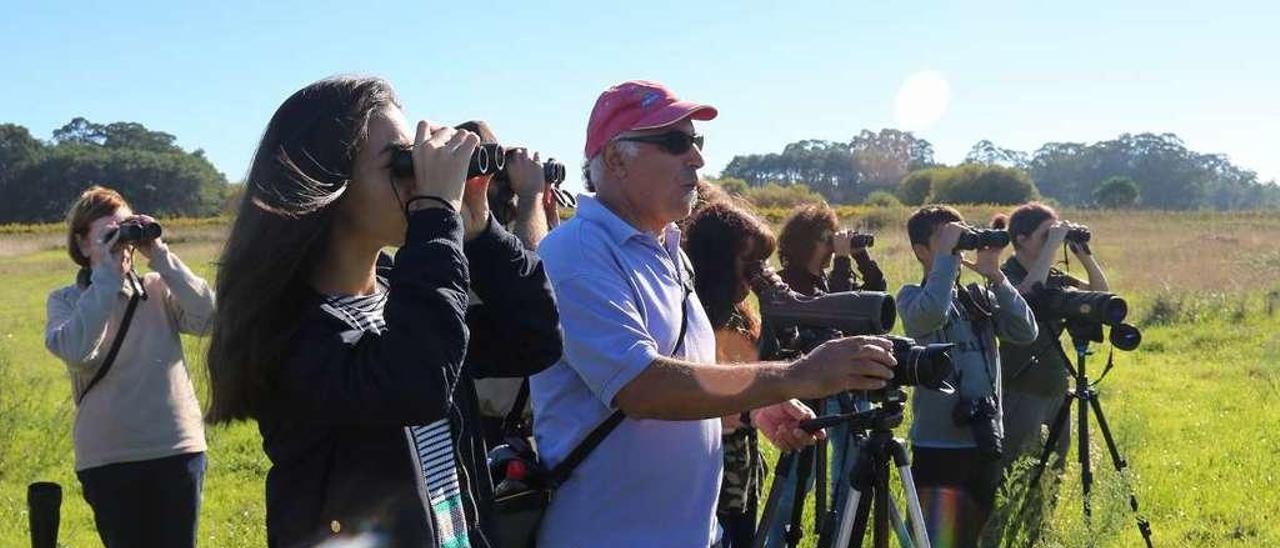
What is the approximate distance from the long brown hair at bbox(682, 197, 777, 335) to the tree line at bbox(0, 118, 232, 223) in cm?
5730

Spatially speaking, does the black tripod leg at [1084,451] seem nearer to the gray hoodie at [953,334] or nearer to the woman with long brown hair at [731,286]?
the gray hoodie at [953,334]

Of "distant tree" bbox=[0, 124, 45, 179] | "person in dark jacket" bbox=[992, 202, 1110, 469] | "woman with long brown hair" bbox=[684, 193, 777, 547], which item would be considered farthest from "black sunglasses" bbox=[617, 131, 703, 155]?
"distant tree" bbox=[0, 124, 45, 179]

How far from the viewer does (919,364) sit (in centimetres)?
201

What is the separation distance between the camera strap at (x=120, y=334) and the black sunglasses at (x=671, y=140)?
2176 millimetres

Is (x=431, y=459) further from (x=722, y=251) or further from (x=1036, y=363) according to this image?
(x=1036, y=363)

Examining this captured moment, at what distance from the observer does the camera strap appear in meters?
3.63

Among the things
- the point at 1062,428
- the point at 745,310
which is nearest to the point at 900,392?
the point at 745,310

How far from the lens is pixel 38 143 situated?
209ft

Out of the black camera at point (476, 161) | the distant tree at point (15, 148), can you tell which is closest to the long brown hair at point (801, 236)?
the black camera at point (476, 161)

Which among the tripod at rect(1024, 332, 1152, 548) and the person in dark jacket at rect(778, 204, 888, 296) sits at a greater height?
the person in dark jacket at rect(778, 204, 888, 296)

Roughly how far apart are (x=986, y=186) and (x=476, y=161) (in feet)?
173

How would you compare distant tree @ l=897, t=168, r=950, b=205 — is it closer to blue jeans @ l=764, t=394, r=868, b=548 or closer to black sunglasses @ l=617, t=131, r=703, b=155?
blue jeans @ l=764, t=394, r=868, b=548

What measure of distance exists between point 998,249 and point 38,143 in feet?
228

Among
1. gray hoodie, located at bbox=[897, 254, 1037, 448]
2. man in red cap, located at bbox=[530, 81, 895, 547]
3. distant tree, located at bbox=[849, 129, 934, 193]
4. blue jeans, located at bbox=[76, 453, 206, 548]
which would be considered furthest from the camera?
distant tree, located at bbox=[849, 129, 934, 193]
